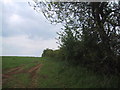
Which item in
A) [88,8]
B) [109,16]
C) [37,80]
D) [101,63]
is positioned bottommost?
[37,80]

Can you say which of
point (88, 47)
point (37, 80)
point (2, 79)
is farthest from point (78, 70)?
point (2, 79)

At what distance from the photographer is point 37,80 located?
34.8 ft

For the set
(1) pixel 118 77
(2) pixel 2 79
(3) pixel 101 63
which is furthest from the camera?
(2) pixel 2 79

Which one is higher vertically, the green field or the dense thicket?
the dense thicket

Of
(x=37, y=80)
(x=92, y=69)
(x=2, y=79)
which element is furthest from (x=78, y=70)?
(x=2, y=79)

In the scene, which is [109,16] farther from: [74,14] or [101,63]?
[101,63]

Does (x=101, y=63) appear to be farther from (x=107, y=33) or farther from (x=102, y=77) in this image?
(x=107, y=33)

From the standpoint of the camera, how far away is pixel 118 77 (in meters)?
9.40

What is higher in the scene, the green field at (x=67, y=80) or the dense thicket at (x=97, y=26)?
the dense thicket at (x=97, y=26)

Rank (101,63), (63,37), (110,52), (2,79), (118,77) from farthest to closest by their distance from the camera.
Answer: (63,37) → (2,79) → (101,63) → (118,77) → (110,52)

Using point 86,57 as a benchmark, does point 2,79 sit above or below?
below

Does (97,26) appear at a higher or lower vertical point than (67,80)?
higher

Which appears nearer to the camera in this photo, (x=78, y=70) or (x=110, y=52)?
(x=110, y=52)

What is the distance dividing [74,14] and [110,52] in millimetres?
3098
